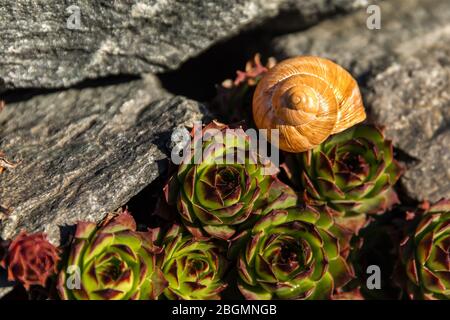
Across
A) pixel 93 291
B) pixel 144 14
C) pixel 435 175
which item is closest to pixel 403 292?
pixel 435 175

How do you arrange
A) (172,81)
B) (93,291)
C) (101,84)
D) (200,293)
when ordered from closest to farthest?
(93,291)
(200,293)
(101,84)
(172,81)

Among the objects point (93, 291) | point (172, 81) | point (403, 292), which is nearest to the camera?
point (93, 291)

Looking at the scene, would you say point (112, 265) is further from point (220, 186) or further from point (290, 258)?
point (290, 258)

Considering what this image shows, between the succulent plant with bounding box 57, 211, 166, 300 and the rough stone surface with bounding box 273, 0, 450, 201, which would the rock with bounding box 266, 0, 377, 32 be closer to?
the rough stone surface with bounding box 273, 0, 450, 201

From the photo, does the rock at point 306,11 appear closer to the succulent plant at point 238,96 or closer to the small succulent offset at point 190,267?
the succulent plant at point 238,96

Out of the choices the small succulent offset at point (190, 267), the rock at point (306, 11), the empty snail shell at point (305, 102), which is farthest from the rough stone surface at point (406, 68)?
the small succulent offset at point (190, 267)
